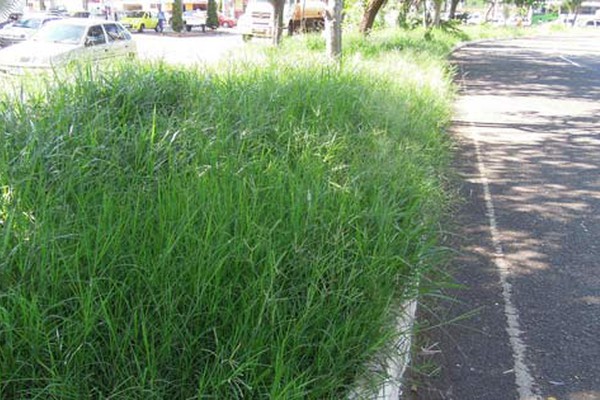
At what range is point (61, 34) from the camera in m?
15.7

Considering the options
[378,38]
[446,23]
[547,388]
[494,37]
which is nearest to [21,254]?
[547,388]

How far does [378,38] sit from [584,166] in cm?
1236

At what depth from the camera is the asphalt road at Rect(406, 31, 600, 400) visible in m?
3.89

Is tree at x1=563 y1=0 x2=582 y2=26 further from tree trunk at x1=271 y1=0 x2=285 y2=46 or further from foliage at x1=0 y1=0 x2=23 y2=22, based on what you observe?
foliage at x1=0 y1=0 x2=23 y2=22

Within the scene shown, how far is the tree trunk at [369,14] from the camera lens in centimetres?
2155

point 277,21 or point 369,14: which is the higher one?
point 369,14

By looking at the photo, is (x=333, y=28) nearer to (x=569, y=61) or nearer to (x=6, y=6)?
(x=6, y=6)

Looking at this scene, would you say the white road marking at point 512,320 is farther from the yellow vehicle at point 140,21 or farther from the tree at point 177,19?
the yellow vehicle at point 140,21

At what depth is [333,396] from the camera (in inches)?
116

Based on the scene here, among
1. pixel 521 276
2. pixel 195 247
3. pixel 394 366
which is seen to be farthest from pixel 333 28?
pixel 394 366

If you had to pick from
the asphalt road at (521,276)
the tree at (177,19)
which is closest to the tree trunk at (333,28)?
the asphalt road at (521,276)

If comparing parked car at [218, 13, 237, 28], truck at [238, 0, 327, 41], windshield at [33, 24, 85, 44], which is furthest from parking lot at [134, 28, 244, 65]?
parked car at [218, 13, 237, 28]

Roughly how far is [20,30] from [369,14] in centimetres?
1458

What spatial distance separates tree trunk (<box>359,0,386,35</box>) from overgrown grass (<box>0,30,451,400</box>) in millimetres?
16517
